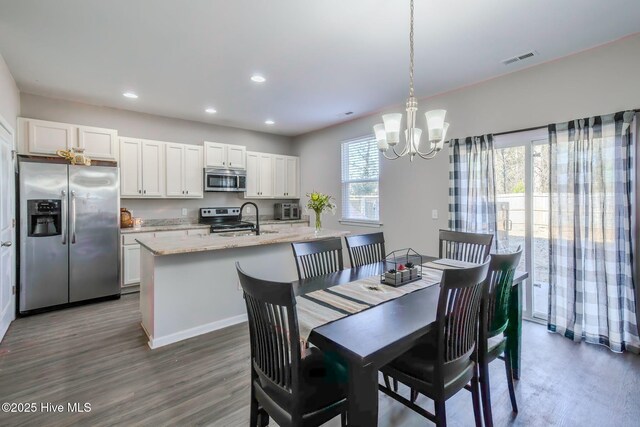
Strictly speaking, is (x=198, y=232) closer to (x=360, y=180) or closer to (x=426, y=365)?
(x=360, y=180)

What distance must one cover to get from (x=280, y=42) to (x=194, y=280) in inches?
92.2

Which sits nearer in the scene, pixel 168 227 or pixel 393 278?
pixel 393 278

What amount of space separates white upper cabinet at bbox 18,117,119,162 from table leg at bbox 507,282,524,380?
197 inches

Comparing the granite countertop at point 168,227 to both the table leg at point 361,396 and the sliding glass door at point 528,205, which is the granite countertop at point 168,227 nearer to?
the sliding glass door at point 528,205

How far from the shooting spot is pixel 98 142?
4207 mm

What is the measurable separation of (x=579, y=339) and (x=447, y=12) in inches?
121

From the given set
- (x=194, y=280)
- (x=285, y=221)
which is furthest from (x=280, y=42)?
(x=285, y=221)

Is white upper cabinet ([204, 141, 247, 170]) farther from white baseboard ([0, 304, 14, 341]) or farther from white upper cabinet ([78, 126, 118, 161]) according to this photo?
white baseboard ([0, 304, 14, 341])

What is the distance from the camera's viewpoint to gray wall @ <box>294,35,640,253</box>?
8.75ft

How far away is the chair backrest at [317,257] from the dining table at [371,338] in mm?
440

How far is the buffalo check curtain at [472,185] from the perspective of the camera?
134 inches

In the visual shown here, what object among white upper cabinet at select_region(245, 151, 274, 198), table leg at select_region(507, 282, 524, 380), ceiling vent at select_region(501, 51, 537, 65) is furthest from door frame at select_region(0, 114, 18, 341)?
ceiling vent at select_region(501, 51, 537, 65)

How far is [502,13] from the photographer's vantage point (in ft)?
7.35

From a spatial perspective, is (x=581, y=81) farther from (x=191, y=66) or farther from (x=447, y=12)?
(x=191, y=66)
